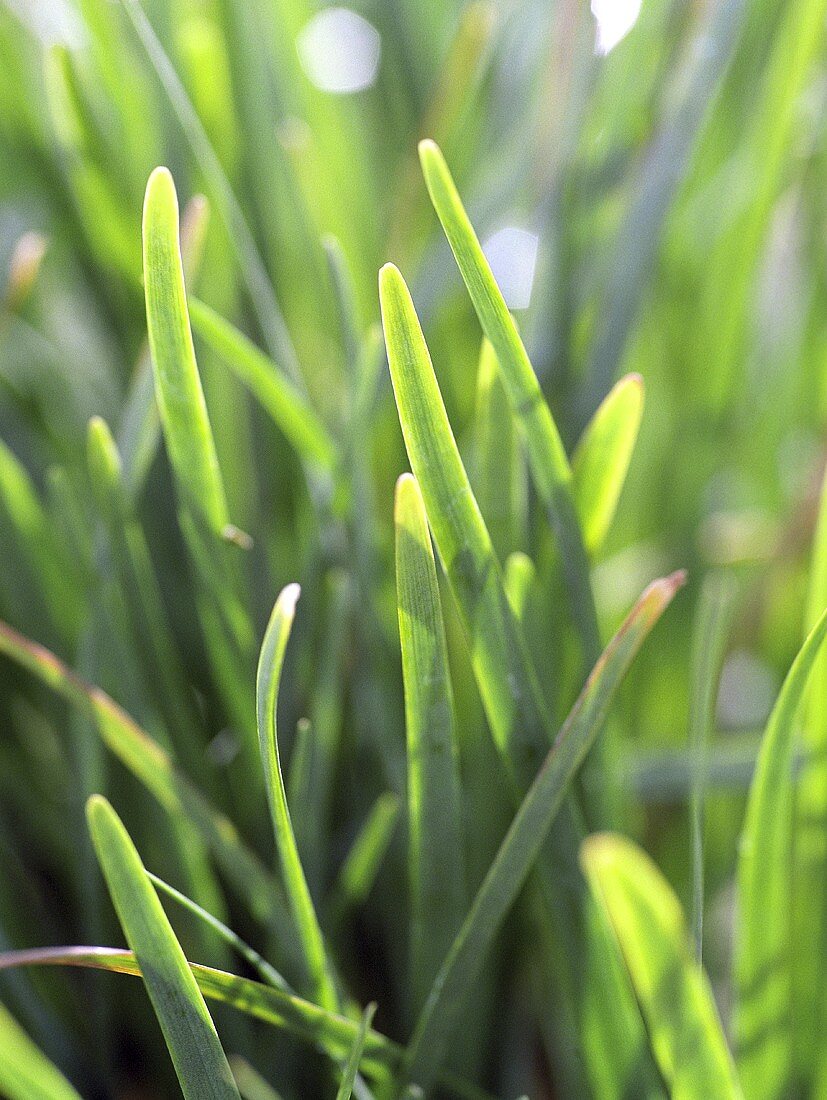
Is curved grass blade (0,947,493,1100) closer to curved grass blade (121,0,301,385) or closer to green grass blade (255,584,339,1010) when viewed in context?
green grass blade (255,584,339,1010)

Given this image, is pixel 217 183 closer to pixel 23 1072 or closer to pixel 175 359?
pixel 175 359

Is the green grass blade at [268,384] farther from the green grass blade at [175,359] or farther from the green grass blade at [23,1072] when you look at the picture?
the green grass blade at [23,1072]

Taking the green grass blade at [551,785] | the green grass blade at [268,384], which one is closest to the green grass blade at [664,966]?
the green grass blade at [551,785]

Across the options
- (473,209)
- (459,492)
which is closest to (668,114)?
(473,209)

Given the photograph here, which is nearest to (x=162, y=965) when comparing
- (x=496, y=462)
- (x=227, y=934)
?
(x=227, y=934)

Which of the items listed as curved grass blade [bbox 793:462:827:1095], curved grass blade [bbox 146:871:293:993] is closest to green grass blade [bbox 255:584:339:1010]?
curved grass blade [bbox 146:871:293:993]

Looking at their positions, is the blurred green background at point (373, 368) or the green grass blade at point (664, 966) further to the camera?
the blurred green background at point (373, 368)

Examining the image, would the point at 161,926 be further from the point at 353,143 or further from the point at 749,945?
the point at 353,143
